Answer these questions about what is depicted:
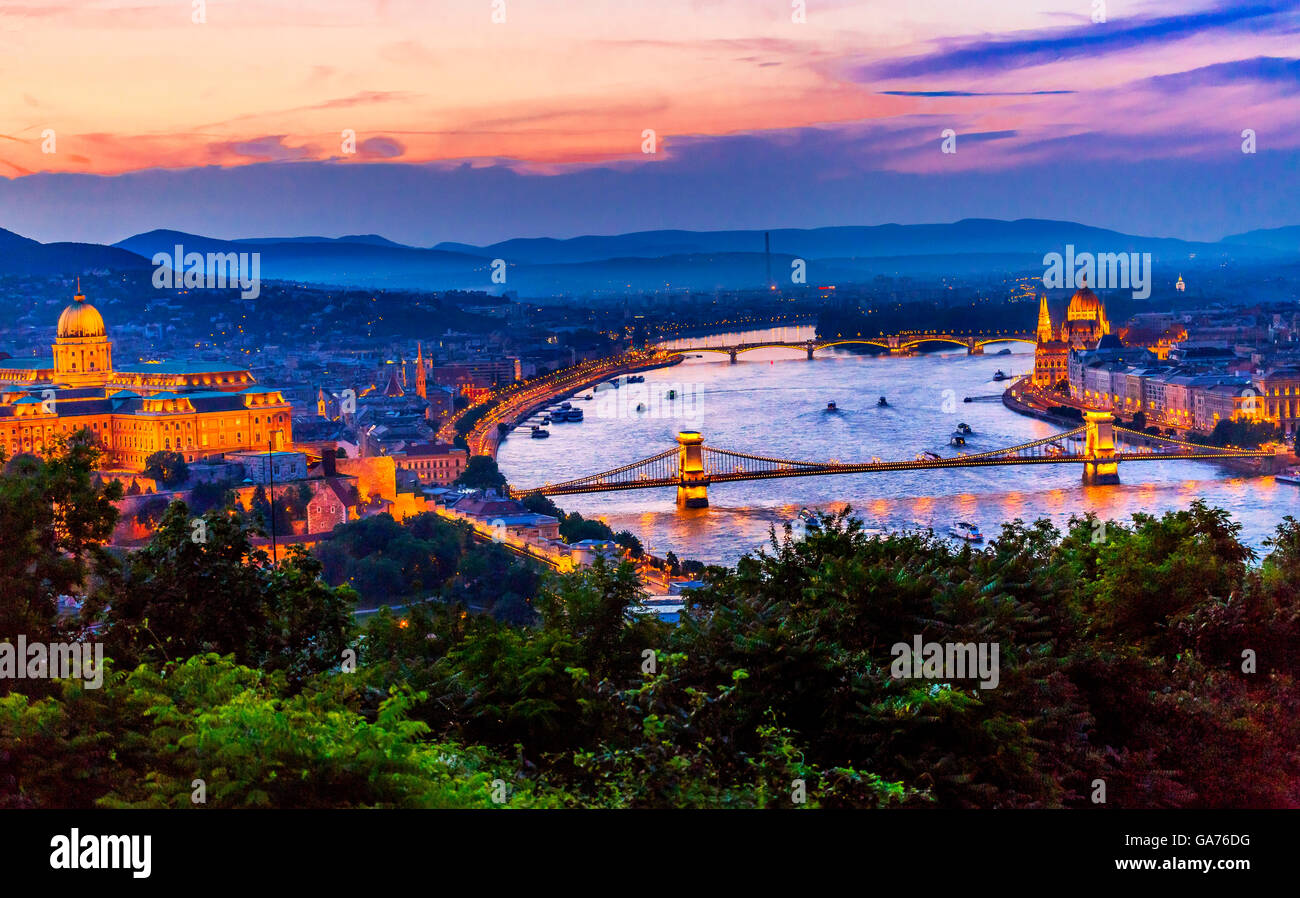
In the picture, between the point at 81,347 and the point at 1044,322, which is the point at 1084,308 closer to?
the point at 1044,322

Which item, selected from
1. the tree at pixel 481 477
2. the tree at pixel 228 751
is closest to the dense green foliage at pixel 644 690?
the tree at pixel 228 751

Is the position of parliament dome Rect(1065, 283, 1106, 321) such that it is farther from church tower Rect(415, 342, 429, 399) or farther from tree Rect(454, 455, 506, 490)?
tree Rect(454, 455, 506, 490)

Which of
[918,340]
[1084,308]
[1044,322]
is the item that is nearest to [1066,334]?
[1044,322]

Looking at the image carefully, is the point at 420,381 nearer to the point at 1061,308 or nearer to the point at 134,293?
the point at 134,293

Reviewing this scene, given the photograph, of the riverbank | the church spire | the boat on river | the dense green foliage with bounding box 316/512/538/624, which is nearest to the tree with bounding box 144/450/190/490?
the dense green foliage with bounding box 316/512/538/624

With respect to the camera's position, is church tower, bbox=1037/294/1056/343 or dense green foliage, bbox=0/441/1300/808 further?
church tower, bbox=1037/294/1056/343

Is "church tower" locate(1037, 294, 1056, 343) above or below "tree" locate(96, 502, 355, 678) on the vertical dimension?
above
